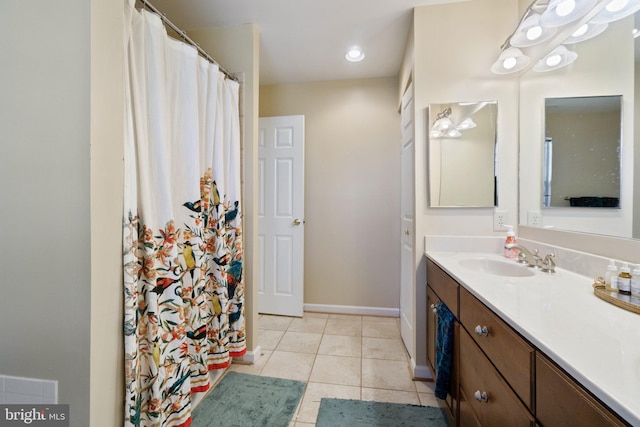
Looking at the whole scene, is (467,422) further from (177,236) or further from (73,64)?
(73,64)

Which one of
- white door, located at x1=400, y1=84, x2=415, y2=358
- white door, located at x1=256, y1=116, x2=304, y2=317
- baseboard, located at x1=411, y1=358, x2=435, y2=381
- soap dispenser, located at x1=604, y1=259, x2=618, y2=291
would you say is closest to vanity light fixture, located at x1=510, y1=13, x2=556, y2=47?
white door, located at x1=400, y1=84, x2=415, y2=358

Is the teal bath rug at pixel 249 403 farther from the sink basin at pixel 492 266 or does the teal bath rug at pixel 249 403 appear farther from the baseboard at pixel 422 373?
the sink basin at pixel 492 266

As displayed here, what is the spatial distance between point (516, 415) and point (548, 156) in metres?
1.31

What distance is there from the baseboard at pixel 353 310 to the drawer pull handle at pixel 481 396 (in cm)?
178

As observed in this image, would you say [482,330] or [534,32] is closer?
[482,330]

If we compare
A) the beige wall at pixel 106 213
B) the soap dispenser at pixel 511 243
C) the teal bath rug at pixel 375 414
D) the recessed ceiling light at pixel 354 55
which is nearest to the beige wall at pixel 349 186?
the recessed ceiling light at pixel 354 55

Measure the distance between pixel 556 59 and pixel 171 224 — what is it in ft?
6.94

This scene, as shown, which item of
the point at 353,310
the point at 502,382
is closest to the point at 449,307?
the point at 502,382

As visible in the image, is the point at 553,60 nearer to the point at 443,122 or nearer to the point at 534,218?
the point at 443,122

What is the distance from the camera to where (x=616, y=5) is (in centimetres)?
104

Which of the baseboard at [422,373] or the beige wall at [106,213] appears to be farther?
the baseboard at [422,373]

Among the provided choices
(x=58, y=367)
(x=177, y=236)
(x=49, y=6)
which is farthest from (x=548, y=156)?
(x=58, y=367)

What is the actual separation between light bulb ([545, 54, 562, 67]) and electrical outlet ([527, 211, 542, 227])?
0.79 meters

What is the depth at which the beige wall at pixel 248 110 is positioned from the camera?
1.88 metres
